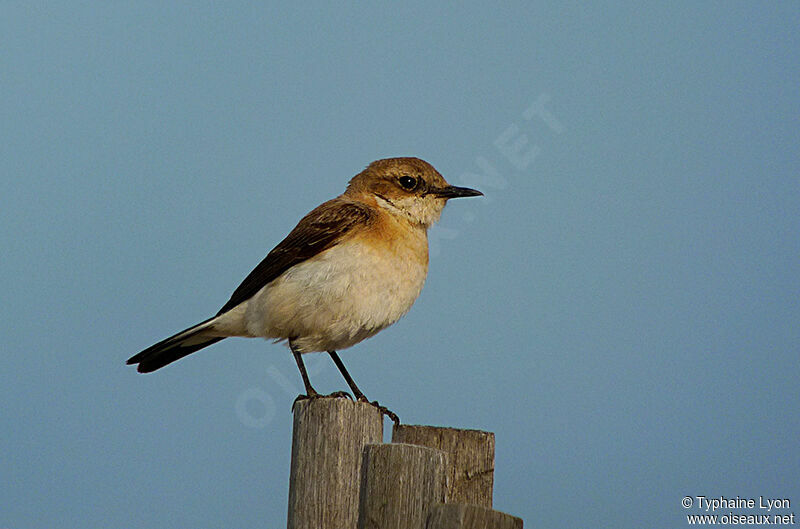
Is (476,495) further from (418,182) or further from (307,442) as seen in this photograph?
(418,182)

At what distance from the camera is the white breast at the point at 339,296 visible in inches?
229

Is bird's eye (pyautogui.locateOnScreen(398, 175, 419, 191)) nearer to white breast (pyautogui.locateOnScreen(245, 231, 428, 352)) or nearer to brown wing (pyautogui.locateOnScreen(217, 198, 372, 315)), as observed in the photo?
brown wing (pyautogui.locateOnScreen(217, 198, 372, 315))

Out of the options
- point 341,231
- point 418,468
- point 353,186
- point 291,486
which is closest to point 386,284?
point 341,231

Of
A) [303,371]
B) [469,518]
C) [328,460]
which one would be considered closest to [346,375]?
[303,371]

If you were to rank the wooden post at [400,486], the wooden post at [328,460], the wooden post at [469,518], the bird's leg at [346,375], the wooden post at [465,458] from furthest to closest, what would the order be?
the bird's leg at [346,375]
the wooden post at [465,458]
the wooden post at [328,460]
the wooden post at [400,486]
the wooden post at [469,518]

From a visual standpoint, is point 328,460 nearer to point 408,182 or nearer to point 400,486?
point 400,486

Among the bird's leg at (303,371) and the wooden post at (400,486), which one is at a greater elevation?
the bird's leg at (303,371)

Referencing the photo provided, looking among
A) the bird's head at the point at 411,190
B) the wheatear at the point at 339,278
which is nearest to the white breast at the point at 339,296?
the wheatear at the point at 339,278

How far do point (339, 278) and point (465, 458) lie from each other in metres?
1.64

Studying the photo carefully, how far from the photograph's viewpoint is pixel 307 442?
4.31m

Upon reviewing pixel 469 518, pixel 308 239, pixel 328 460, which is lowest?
pixel 469 518

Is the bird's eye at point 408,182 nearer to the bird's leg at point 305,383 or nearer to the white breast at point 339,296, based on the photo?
the white breast at point 339,296

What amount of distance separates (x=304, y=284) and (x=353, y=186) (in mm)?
1477

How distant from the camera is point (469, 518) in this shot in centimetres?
343
